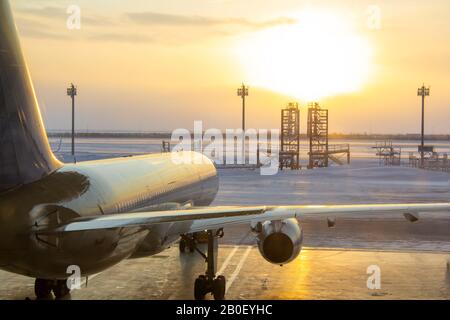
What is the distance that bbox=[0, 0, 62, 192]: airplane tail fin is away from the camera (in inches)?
499

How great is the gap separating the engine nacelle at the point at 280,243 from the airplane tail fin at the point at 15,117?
6.50m

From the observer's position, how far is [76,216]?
13.5 meters

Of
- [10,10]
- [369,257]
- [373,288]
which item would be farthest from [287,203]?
[10,10]

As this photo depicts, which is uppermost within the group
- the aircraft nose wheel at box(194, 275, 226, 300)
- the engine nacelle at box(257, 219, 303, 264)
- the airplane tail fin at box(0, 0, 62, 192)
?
the airplane tail fin at box(0, 0, 62, 192)

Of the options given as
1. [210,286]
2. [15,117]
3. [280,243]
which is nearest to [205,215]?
[15,117]

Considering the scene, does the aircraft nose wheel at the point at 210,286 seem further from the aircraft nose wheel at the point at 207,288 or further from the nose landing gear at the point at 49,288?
the nose landing gear at the point at 49,288

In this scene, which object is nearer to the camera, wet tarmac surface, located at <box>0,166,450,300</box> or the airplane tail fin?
the airplane tail fin

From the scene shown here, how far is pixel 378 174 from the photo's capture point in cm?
6769

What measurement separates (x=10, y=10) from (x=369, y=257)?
17144mm

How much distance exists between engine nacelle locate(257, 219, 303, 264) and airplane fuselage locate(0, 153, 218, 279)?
9.36 feet

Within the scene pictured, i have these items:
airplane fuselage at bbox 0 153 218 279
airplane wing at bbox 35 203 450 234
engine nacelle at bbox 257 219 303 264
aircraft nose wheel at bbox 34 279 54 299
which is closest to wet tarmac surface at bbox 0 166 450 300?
aircraft nose wheel at bbox 34 279 54 299

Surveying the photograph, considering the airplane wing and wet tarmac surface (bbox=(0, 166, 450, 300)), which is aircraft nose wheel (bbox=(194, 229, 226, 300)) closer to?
wet tarmac surface (bbox=(0, 166, 450, 300))

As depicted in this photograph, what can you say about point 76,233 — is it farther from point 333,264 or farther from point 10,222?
point 333,264

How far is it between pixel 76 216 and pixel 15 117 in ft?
7.77
